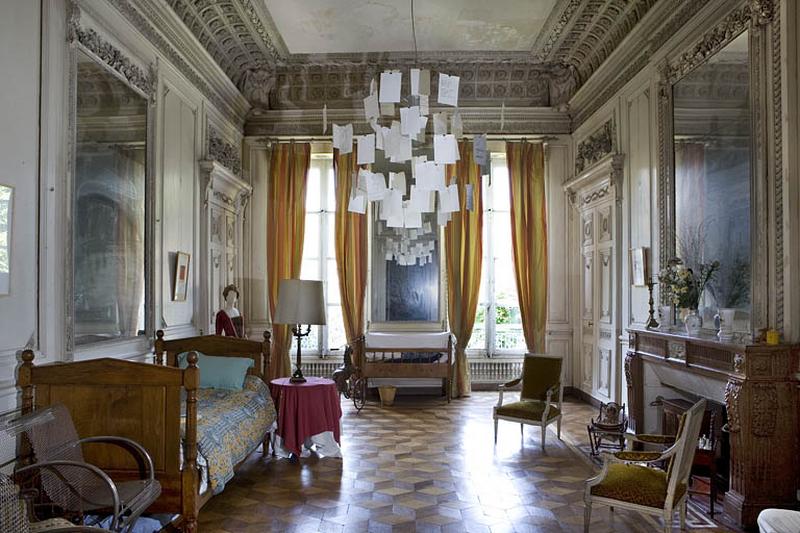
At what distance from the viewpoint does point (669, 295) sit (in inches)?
231

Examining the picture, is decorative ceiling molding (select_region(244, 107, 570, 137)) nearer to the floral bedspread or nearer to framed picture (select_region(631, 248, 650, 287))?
framed picture (select_region(631, 248, 650, 287))

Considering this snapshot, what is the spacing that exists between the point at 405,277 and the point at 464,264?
91cm

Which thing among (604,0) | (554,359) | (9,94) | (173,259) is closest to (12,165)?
(9,94)

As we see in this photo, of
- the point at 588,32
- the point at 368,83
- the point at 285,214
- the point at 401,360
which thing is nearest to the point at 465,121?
the point at 368,83

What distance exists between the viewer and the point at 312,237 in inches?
386

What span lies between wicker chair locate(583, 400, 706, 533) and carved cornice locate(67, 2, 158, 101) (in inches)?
182

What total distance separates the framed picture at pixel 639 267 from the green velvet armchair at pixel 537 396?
1172 mm

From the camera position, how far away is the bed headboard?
19.0 ft

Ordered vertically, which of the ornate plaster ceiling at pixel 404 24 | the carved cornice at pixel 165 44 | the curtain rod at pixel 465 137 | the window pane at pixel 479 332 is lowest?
the window pane at pixel 479 332

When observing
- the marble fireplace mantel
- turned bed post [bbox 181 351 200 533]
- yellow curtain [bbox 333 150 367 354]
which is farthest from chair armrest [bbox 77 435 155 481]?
yellow curtain [bbox 333 150 367 354]

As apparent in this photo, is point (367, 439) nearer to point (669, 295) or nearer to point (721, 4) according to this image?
point (669, 295)

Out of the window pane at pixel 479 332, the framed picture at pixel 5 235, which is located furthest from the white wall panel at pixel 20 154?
the window pane at pixel 479 332

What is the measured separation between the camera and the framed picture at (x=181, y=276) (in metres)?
6.45

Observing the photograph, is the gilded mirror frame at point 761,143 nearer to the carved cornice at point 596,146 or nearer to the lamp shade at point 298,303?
the carved cornice at point 596,146
